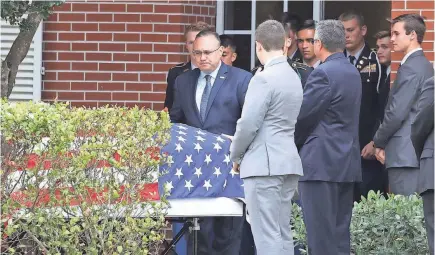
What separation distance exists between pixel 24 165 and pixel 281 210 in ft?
6.00

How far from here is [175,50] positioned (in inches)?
435

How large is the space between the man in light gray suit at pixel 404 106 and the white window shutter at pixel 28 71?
11.2 feet

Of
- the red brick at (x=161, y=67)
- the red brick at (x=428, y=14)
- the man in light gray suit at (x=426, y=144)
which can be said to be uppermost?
the red brick at (x=428, y=14)

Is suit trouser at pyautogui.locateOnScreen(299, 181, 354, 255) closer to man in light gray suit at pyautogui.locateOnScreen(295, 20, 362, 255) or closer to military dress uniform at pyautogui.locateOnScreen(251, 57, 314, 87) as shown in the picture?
man in light gray suit at pyautogui.locateOnScreen(295, 20, 362, 255)

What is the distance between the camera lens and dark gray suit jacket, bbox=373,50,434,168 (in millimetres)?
9062

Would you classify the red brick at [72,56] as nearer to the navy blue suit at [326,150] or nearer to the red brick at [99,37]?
the red brick at [99,37]

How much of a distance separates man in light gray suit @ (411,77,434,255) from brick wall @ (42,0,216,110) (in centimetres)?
392

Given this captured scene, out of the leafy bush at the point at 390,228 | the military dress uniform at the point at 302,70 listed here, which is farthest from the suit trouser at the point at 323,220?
the military dress uniform at the point at 302,70

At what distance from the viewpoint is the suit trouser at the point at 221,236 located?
909cm

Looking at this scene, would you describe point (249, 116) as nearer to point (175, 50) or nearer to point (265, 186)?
point (265, 186)

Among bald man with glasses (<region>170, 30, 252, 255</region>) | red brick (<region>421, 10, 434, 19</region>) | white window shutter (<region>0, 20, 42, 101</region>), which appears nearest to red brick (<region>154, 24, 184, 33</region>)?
white window shutter (<region>0, 20, 42, 101</region>)

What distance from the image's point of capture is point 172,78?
10312 millimetres

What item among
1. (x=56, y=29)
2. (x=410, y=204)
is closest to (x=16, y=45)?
(x=56, y=29)

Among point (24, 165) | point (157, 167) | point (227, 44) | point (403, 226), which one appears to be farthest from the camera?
point (227, 44)
